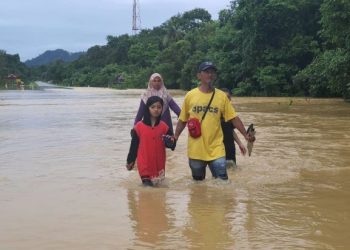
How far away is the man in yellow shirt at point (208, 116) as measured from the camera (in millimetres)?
5938

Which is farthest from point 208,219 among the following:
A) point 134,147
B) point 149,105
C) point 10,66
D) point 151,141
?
point 10,66

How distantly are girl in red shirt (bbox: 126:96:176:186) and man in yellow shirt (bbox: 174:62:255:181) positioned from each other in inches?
12.3

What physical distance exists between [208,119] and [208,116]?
0.11 ft

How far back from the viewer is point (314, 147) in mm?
10805

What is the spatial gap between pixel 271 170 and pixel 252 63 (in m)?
33.0

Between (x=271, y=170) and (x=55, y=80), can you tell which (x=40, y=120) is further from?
(x=55, y=80)

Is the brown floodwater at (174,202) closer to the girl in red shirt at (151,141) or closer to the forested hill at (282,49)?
the girl in red shirt at (151,141)

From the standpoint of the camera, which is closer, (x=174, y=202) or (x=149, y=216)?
(x=149, y=216)

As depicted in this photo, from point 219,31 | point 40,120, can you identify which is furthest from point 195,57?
point 40,120

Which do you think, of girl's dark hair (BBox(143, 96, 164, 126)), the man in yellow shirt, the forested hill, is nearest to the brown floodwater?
the man in yellow shirt

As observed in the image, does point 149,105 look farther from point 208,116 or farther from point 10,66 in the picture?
point 10,66

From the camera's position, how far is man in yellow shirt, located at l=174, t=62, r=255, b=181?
5938mm

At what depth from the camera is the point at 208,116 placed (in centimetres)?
596

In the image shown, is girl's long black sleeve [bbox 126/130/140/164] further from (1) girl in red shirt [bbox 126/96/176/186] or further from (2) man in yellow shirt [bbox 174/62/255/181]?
(2) man in yellow shirt [bbox 174/62/255/181]
